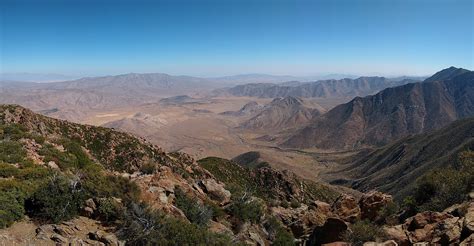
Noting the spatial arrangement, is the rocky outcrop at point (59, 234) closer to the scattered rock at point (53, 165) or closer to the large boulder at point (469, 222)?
the scattered rock at point (53, 165)

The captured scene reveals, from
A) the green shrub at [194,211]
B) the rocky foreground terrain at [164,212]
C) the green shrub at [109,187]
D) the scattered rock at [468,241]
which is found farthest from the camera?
the green shrub at [194,211]

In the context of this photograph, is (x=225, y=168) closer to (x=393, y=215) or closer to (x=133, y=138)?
(x=133, y=138)

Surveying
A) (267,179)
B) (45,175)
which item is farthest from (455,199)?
(267,179)

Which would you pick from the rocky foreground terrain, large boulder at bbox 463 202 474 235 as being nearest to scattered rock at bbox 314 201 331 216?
the rocky foreground terrain

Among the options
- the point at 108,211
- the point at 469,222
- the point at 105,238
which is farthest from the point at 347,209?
the point at 105,238

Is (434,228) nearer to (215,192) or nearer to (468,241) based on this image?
(468,241)

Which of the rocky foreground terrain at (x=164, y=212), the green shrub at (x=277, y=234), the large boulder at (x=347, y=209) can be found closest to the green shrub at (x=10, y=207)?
the rocky foreground terrain at (x=164, y=212)
